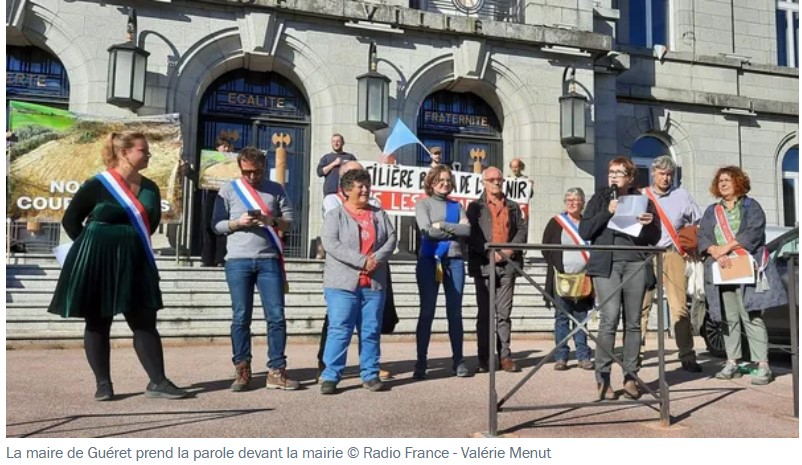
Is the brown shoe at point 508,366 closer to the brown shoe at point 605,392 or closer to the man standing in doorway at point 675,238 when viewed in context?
the man standing in doorway at point 675,238

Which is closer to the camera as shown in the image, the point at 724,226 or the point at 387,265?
the point at 387,265

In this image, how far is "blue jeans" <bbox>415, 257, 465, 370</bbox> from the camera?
596 centimetres

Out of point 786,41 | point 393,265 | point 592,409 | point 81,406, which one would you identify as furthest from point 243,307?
point 786,41

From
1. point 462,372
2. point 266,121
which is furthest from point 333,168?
point 462,372

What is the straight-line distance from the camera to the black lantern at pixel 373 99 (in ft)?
39.3

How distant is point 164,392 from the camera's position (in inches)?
186

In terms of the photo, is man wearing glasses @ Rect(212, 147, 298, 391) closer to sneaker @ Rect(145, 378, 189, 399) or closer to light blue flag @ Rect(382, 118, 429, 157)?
sneaker @ Rect(145, 378, 189, 399)

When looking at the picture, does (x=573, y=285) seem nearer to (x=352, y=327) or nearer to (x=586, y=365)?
(x=586, y=365)

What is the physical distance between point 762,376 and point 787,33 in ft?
47.8

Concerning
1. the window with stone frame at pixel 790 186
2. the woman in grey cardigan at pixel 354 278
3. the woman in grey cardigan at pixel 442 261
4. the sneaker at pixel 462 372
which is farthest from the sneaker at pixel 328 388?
the window with stone frame at pixel 790 186

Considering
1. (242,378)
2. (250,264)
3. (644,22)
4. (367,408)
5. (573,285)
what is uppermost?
(644,22)

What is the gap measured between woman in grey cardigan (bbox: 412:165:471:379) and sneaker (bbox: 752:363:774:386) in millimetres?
2361
